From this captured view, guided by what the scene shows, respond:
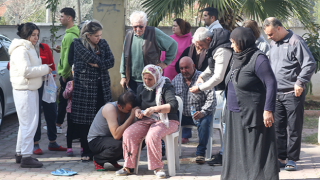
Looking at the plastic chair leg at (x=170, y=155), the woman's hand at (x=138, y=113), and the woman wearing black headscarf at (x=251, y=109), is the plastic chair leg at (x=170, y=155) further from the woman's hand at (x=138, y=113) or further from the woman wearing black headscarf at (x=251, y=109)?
the woman wearing black headscarf at (x=251, y=109)

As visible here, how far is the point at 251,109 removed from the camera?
11.8 feet

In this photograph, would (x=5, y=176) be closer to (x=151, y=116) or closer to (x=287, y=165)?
(x=151, y=116)

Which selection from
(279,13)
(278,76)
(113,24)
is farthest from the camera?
(113,24)

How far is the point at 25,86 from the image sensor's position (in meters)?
4.50

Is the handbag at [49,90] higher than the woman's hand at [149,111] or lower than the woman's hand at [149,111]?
higher

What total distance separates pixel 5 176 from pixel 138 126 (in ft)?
5.49

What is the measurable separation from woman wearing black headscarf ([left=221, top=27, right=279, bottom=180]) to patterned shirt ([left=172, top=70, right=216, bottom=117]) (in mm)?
1167

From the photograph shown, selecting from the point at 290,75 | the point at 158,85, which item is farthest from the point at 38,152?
the point at 290,75

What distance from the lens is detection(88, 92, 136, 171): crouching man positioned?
4.40 meters

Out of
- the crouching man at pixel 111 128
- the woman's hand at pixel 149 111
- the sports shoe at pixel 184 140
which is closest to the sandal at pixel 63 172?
the crouching man at pixel 111 128

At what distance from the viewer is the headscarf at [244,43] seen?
11.8 ft

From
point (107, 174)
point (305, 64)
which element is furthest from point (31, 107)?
point (305, 64)

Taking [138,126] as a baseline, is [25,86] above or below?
above

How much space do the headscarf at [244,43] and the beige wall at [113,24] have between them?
5.38 metres
